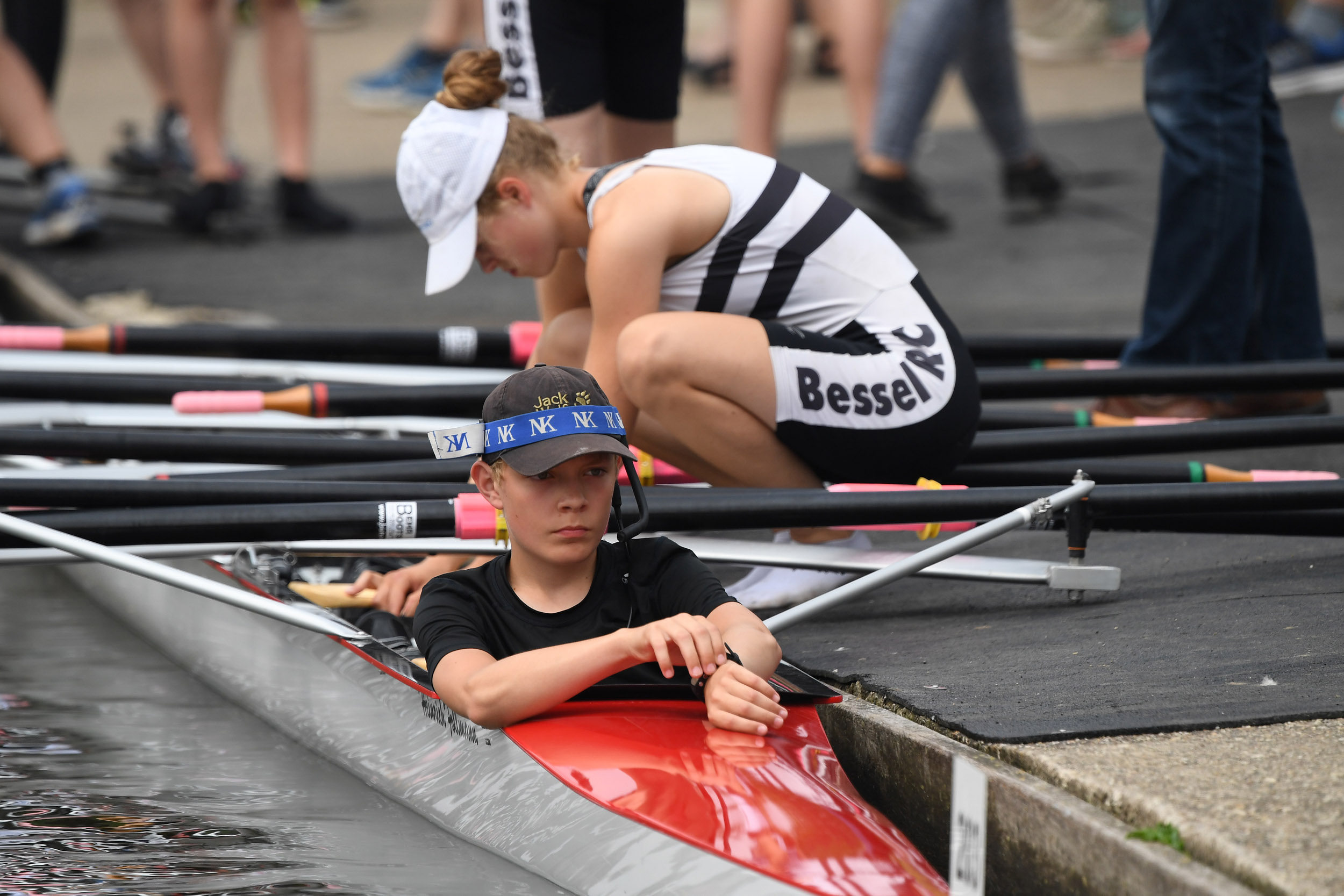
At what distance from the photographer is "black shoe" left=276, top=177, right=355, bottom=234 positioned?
688 centimetres

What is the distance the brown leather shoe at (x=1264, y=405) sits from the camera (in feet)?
13.2

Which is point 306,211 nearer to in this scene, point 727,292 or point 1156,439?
point 727,292

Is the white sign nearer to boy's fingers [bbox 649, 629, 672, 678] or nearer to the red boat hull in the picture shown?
the red boat hull

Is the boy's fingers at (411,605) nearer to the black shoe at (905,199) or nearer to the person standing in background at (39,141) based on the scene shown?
the black shoe at (905,199)

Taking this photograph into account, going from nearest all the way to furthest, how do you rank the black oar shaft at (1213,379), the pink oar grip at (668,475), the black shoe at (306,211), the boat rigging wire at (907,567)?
1. the boat rigging wire at (907,567)
2. the pink oar grip at (668,475)
3. the black oar shaft at (1213,379)
4. the black shoe at (306,211)

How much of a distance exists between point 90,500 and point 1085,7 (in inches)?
370

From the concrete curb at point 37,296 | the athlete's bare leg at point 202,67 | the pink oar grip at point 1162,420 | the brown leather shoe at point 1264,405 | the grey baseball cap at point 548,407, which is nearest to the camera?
the grey baseball cap at point 548,407

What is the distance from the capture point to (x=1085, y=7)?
10.9 metres

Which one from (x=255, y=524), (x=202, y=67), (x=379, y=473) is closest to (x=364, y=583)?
(x=379, y=473)

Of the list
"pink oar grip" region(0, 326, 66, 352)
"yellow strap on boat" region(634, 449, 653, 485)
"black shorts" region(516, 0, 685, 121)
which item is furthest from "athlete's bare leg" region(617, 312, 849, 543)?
"pink oar grip" region(0, 326, 66, 352)

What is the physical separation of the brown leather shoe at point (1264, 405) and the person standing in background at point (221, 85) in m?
4.02

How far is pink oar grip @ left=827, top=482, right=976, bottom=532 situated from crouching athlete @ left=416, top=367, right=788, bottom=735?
450 millimetres

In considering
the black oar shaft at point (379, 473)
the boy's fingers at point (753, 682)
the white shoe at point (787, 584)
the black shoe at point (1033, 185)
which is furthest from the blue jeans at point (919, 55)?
the boy's fingers at point (753, 682)

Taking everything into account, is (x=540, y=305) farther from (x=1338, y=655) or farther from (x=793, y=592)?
(x=1338, y=655)
